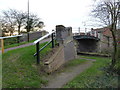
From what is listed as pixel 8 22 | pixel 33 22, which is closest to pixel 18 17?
pixel 8 22

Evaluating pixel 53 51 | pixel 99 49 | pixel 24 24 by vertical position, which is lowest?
pixel 99 49

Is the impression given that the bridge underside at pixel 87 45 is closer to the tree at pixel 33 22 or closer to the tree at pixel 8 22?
the tree at pixel 33 22

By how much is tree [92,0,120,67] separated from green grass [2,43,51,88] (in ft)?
13.5

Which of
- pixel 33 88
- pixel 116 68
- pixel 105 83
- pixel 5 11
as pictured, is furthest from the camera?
pixel 5 11

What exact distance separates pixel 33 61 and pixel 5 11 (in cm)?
1590

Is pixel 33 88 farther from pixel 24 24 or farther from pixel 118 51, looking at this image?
pixel 24 24

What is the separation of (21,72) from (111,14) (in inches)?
224

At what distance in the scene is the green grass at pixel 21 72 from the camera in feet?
14.1

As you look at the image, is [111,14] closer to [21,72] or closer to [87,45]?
[21,72]

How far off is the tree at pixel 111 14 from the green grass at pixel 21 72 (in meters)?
4.10

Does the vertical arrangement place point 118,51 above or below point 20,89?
above

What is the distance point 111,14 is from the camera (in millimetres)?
6789

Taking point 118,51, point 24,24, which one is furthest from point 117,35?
point 24,24

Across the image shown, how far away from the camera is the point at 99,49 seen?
20922 mm
